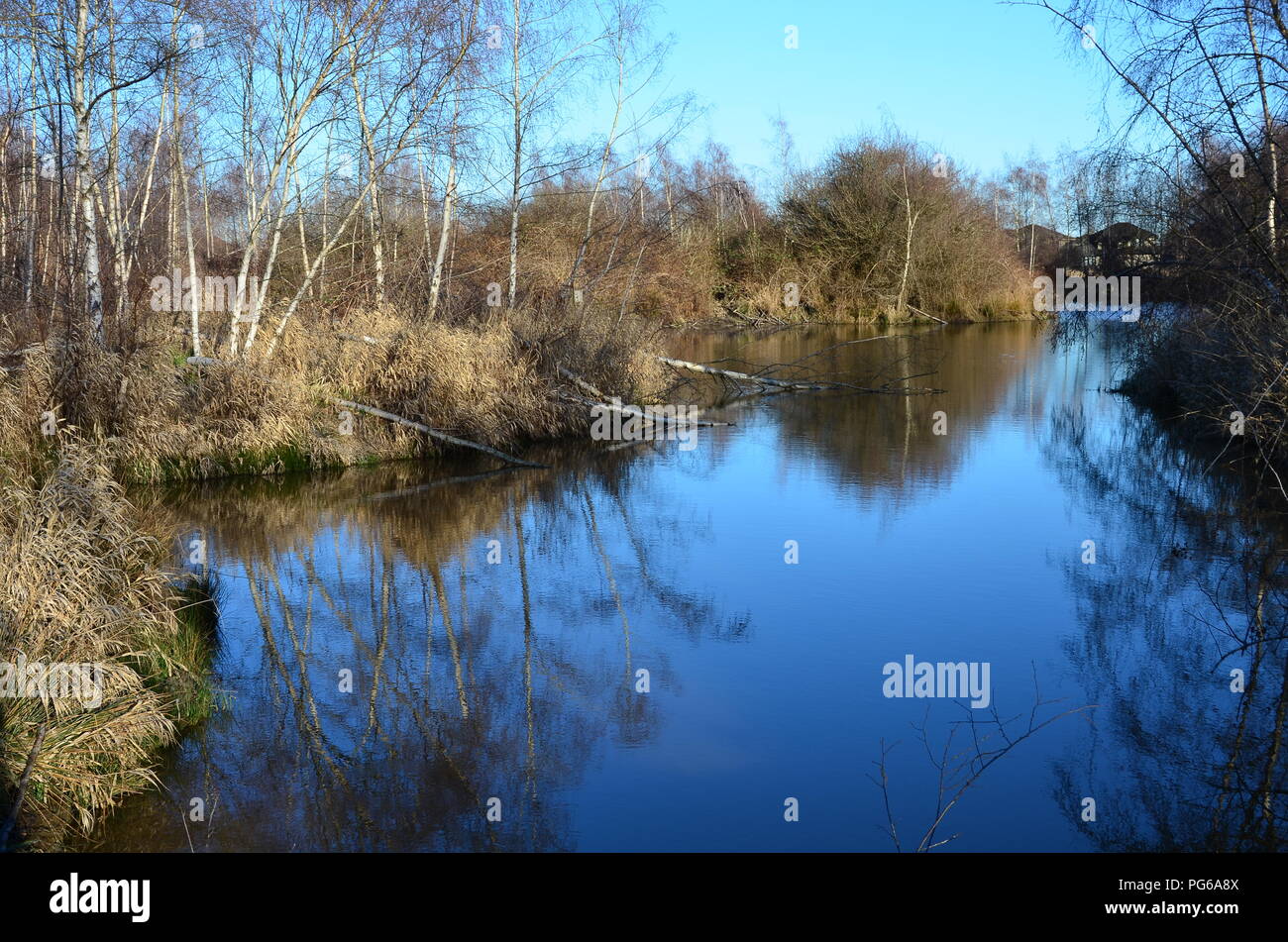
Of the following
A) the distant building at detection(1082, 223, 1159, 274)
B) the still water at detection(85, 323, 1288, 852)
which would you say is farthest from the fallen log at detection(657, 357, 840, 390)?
the still water at detection(85, 323, 1288, 852)

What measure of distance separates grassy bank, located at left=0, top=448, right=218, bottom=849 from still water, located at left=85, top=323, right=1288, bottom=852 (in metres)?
0.21

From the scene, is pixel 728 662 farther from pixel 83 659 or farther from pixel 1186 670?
pixel 83 659

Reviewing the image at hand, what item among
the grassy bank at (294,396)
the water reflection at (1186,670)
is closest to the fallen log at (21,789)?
the water reflection at (1186,670)

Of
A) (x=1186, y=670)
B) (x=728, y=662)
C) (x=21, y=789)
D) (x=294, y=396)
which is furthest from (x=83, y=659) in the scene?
(x=294, y=396)

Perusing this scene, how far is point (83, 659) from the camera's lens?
543cm

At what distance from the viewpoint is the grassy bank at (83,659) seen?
479 centimetres

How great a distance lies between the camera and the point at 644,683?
6539 mm

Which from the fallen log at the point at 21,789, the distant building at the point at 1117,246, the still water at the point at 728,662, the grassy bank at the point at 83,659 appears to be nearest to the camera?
the fallen log at the point at 21,789

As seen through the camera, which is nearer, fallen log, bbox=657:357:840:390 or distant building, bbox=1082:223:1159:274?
distant building, bbox=1082:223:1159:274

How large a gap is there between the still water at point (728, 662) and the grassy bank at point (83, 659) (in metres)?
0.21

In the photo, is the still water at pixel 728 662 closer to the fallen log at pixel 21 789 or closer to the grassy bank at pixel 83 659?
the grassy bank at pixel 83 659

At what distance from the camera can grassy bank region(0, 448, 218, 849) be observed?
188 inches

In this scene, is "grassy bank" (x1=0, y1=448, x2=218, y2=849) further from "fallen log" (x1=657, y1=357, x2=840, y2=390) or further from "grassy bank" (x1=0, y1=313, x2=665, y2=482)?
"fallen log" (x1=657, y1=357, x2=840, y2=390)

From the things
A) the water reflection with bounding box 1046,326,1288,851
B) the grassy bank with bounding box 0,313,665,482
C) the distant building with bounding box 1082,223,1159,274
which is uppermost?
the distant building with bounding box 1082,223,1159,274
